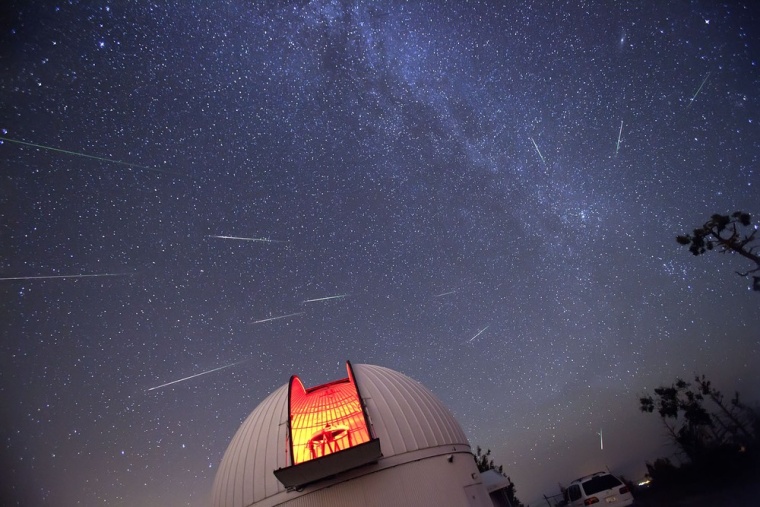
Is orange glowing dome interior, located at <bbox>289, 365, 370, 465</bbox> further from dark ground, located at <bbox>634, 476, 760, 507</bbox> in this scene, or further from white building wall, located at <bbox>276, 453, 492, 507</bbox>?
dark ground, located at <bbox>634, 476, 760, 507</bbox>

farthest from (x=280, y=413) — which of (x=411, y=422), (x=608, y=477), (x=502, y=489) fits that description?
(x=608, y=477)

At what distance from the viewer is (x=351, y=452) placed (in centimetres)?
698

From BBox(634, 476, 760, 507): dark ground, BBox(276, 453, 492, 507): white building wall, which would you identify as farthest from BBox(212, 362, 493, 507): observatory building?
BBox(634, 476, 760, 507): dark ground

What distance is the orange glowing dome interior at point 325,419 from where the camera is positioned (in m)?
8.73

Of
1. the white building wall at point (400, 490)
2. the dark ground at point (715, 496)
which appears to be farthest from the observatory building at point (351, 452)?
the dark ground at point (715, 496)

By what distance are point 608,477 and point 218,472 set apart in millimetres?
12132

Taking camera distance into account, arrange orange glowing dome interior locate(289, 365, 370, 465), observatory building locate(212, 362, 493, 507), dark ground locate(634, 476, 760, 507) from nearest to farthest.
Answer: observatory building locate(212, 362, 493, 507) < orange glowing dome interior locate(289, 365, 370, 465) < dark ground locate(634, 476, 760, 507)

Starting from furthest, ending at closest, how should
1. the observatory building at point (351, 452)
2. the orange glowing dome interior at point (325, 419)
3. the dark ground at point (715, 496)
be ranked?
the dark ground at point (715, 496) → the orange glowing dome interior at point (325, 419) → the observatory building at point (351, 452)

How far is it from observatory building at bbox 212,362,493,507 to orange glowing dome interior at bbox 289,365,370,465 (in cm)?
3

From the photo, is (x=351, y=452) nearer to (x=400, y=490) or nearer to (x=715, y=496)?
(x=400, y=490)

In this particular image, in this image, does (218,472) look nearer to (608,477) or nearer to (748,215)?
(608,477)

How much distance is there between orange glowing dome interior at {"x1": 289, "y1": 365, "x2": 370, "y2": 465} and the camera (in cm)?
873

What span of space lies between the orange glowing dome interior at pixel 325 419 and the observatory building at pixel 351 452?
0.03 meters

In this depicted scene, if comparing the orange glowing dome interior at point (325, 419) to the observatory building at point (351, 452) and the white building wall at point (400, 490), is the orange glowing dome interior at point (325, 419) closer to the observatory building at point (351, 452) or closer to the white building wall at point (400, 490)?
the observatory building at point (351, 452)
